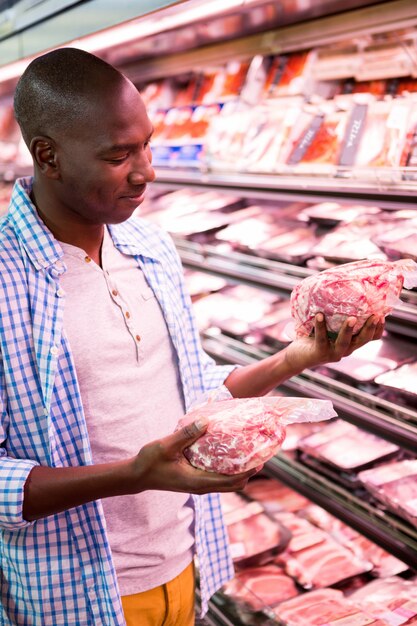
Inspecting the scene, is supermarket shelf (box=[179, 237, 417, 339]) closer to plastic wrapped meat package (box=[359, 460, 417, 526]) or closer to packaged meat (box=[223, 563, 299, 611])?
plastic wrapped meat package (box=[359, 460, 417, 526])

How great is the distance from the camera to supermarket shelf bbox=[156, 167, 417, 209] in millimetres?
1999

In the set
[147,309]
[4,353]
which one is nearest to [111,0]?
[147,309]

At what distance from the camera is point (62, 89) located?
4.53ft

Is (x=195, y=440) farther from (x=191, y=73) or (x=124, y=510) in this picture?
(x=191, y=73)

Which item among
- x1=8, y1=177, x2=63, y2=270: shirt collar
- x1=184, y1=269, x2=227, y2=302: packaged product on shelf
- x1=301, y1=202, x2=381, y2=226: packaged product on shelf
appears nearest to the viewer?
x1=8, y1=177, x2=63, y2=270: shirt collar

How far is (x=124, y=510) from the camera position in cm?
157

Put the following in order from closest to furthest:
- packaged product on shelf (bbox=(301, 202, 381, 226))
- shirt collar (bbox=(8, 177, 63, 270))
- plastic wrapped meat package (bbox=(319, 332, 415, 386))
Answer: shirt collar (bbox=(8, 177, 63, 270)) → plastic wrapped meat package (bbox=(319, 332, 415, 386)) → packaged product on shelf (bbox=(301, 202, 381, 226))

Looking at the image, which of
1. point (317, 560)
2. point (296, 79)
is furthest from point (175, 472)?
point (296, 79)

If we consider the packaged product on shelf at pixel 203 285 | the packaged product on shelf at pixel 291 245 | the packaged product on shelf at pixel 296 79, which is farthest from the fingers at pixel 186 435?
the packaged product on shelf at pixel 203 285

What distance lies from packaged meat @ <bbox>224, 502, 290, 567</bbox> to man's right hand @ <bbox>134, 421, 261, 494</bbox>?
1.45 metres

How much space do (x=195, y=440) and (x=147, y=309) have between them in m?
0.43

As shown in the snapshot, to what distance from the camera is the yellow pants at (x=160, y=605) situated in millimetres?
1573

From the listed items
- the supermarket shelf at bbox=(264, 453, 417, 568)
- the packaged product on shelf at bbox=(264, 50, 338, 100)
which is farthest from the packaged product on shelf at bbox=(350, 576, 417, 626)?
the packaged product on shelf at bbox=(264, 50, 338, 100)

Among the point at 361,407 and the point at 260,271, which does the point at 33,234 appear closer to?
the point at 361,407
